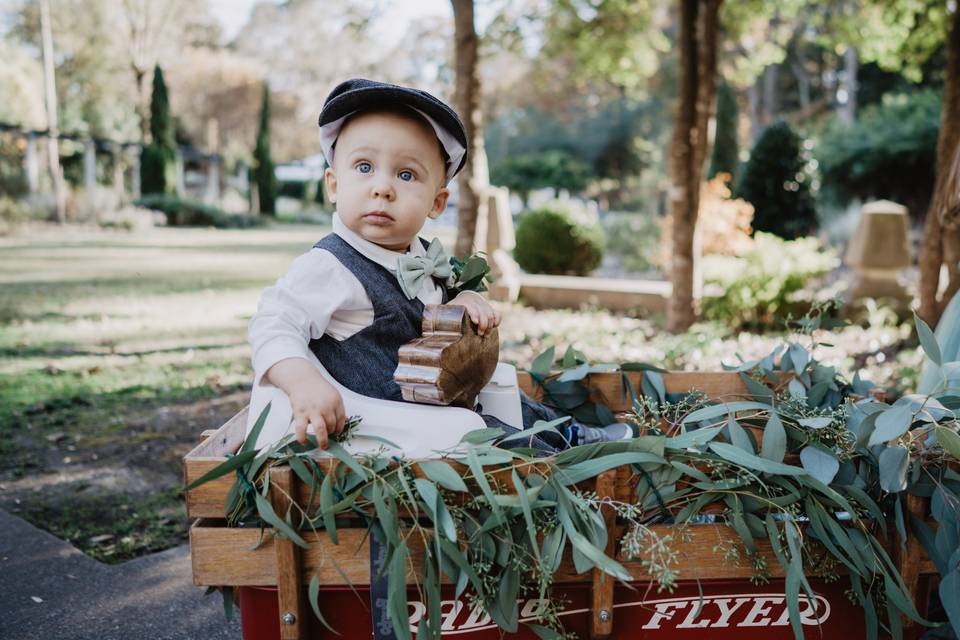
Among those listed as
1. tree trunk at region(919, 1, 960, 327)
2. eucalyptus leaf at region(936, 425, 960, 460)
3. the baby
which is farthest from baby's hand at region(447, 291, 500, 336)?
tree trunk at region(919, 1, 960, 327)

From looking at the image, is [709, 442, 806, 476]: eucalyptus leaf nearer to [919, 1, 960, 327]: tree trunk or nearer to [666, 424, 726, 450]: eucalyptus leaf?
[666, 424, 726, 450]: eucalyptus leaf

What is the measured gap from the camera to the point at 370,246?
5.98 ft

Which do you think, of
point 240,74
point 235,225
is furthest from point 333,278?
point 240,74

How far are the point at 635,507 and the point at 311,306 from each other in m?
0.83

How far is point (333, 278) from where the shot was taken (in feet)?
5.67

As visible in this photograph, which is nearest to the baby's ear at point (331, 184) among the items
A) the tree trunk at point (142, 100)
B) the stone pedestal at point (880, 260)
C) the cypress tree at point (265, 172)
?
the stone pedestal at point (880, 260)

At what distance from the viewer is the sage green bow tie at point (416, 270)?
1788mm

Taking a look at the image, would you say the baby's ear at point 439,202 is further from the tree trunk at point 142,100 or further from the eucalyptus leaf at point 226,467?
the tree trunk at point 142,100

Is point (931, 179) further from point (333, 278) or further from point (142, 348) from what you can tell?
point (333, 278)

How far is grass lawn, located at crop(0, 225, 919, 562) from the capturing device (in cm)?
314

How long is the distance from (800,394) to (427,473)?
1138 mm

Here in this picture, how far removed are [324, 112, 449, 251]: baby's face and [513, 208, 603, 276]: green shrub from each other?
9.73 meters

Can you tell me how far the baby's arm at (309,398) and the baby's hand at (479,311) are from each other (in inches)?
16.4

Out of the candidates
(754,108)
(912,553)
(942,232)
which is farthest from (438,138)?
(754,108)
